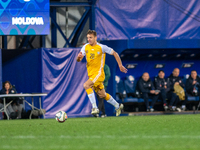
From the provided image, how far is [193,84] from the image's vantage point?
15258mm

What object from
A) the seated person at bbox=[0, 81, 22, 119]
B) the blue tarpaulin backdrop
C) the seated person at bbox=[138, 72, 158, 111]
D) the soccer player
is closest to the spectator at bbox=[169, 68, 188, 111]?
the seated person at bbox=[138, 72, 158, 111]

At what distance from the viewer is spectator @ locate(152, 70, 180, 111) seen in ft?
48.7

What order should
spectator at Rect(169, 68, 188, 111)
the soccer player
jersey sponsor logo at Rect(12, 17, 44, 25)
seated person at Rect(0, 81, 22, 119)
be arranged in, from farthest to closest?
spectator at Rect(169, 68, 188, 111)
jersey sponsor logo at Rect(12, 17, 44, 25)
seated person at Rect(0, 81, 22, 119)
the soccer player

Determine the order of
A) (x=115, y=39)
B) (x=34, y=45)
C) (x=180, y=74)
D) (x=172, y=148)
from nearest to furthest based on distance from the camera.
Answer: (x=172, y=148), (x=115, y=39), (x=180, y=74), (x=34, y=45)

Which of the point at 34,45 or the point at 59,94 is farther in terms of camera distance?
the point at 34,45

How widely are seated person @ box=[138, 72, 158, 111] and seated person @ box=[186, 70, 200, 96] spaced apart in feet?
4.49

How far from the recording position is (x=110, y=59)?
1456 centimetres

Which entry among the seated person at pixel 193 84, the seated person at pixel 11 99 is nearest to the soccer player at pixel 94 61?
the seated person at pixel 11 99

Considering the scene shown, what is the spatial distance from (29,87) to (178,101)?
5.23 meters

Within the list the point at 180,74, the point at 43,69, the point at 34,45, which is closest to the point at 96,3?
the point at 43,69

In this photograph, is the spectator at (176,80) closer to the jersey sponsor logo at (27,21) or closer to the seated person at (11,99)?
the jersey sponsor logo at (27,21)

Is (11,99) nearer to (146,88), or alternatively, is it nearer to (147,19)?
(146,88)

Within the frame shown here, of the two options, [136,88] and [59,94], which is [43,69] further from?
[136,88]

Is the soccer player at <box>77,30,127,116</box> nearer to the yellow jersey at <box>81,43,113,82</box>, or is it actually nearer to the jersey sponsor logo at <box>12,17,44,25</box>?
the yellow jersey at <box>81,43,113,82</box>
